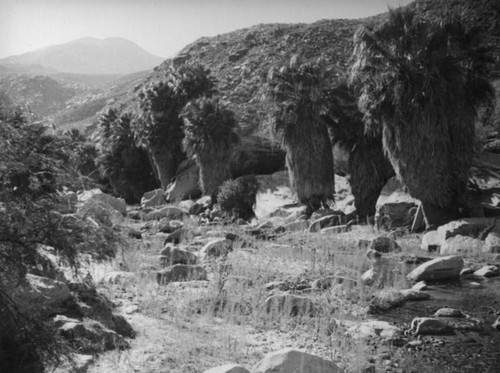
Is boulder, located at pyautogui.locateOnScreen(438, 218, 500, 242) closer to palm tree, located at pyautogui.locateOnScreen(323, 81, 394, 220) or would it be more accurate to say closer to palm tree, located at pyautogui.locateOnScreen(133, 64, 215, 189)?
palm tree, located at pyautogui.locateOnScreen(323, 81, 394, 220)

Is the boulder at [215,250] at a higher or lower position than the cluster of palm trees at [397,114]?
lower

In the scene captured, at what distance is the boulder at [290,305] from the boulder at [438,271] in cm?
403

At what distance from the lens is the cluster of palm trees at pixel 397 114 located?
58.9ft

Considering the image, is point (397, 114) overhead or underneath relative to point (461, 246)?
overhead

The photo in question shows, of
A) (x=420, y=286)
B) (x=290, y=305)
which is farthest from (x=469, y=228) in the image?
(x=290, y=305)

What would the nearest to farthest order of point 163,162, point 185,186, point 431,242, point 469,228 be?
point 469,228 → point 431,242 → point 185,186 → point 163,162

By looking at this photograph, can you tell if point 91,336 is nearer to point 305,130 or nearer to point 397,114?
point 397,114

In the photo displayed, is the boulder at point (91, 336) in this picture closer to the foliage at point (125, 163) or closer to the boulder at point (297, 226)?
the boulder at point (297, 226)

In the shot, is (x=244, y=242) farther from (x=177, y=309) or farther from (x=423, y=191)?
(x=177, y=309)

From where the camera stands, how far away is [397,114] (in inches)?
719

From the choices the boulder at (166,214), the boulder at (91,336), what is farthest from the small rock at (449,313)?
the boulder at (166,214)

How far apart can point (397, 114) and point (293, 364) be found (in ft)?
48.1

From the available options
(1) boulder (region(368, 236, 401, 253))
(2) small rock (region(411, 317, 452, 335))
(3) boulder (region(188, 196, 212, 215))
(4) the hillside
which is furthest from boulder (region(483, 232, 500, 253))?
(4) the hillside

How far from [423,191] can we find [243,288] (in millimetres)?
10853
